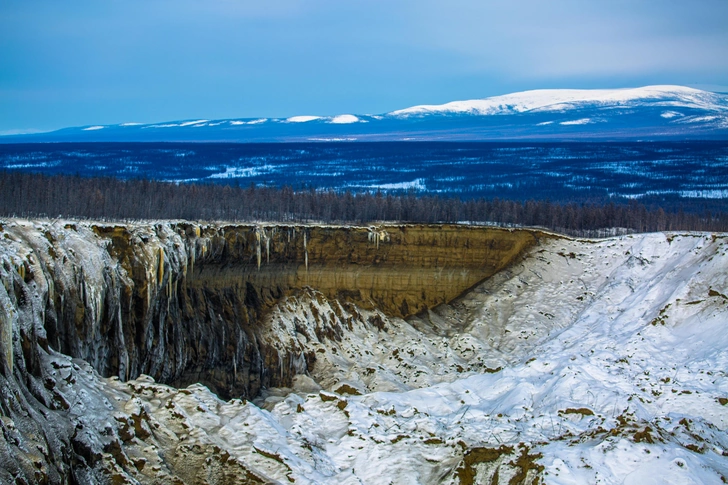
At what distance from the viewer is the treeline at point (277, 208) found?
289 feet

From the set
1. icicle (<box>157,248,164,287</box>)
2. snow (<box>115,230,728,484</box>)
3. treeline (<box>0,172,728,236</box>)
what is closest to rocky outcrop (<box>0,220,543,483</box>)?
icicle (<box>157,248,164,287</box>)

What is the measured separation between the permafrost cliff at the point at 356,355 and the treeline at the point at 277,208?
13.5 m

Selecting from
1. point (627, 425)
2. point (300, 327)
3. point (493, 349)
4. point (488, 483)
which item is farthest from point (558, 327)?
point (488, 483)

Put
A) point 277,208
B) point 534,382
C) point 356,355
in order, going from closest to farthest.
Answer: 1. point 534,382
2. point 356,355
3. point 277,208

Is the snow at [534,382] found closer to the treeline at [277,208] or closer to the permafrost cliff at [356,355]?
the permafrost cliff at [356,355]

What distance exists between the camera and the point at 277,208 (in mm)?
101500

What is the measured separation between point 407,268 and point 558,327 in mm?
15946

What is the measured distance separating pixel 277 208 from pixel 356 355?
108ft

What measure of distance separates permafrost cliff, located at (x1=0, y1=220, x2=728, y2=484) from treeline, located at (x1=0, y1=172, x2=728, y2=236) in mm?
13507

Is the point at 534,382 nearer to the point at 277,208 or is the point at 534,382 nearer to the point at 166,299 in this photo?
the point at 166,299

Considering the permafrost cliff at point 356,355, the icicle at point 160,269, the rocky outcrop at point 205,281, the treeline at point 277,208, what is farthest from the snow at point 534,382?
the treeline at point 277,208

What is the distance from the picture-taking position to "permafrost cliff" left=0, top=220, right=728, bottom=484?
38656mm

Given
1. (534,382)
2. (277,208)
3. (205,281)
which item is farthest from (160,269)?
(277,208)

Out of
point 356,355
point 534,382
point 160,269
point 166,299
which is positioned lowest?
point 356,355
